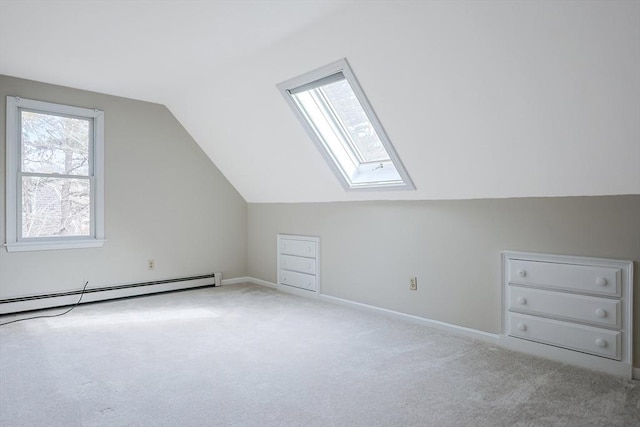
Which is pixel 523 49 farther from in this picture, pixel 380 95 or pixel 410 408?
pixel 410 408

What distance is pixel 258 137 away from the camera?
4188 millimetres

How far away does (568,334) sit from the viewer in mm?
2625

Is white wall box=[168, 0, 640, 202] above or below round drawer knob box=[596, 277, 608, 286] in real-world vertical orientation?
above

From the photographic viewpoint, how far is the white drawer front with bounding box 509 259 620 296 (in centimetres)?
246

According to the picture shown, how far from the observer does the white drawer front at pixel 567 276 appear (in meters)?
2.46

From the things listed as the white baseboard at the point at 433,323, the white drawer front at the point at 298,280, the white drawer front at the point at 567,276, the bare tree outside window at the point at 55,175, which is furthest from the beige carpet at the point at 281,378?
the bare tree outside window at the point at 55,175

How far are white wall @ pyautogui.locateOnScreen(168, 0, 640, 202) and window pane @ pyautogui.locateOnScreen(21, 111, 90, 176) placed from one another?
1.72 metres

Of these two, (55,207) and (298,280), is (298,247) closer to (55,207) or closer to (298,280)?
(298,280)

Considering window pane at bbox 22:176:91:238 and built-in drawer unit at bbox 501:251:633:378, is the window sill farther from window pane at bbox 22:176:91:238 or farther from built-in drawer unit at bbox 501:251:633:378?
built-in drawer unit at bbox 501:251:633:378

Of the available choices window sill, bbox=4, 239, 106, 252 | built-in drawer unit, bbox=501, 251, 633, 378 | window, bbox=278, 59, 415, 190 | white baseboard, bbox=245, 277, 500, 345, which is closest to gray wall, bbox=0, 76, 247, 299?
window sill, bbox=4, 239, 106, 252

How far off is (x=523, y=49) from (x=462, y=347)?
194cm

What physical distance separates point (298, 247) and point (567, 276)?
276 cm

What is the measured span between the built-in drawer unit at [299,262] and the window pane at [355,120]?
48.4 inches

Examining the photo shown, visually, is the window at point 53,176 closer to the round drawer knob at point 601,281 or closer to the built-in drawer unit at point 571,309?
the built-in drawer unit at point 571,309
